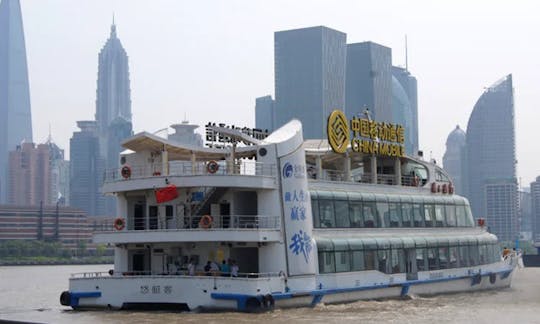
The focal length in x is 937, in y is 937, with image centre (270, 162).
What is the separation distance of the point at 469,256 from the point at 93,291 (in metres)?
21.6

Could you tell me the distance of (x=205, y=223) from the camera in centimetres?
3509

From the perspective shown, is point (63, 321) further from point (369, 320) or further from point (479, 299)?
point (479, 299)

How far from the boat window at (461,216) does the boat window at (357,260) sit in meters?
11.6

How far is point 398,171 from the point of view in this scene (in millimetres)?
46656

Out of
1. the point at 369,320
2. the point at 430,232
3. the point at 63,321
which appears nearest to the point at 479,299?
the point at 430,232

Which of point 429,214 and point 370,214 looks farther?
point 429,214

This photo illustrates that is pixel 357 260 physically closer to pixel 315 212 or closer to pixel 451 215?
pixel 315 212

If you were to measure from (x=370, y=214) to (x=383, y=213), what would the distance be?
1.22m

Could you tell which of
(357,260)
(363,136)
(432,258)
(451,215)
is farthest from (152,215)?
(451,215)

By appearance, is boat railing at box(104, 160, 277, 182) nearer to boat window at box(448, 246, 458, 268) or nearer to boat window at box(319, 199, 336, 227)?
boat window at box(319, 199, 336, 227)

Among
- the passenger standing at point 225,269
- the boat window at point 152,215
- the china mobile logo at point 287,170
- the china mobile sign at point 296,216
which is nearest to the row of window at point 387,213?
the china mobile sign at point 296,216

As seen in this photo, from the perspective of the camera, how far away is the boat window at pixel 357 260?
39688 millimetres

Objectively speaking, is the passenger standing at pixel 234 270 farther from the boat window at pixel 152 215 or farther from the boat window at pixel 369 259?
the boat window at pixel 369 259

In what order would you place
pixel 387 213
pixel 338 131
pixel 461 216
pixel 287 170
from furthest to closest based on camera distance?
pixel 461 216 < pixel 387 213 < pixel 338 131 < pixel 287 170
